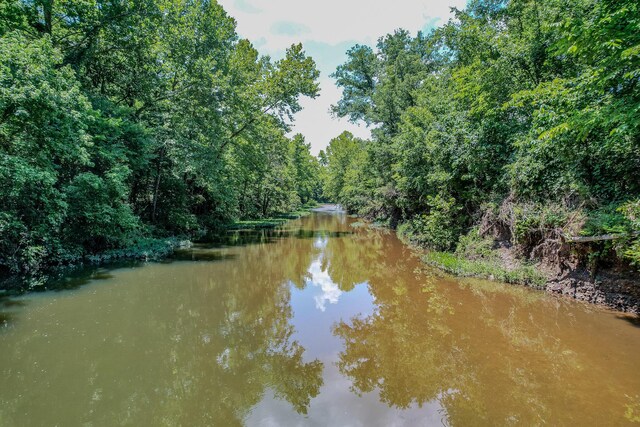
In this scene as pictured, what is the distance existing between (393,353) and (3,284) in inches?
441

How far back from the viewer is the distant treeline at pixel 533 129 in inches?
279

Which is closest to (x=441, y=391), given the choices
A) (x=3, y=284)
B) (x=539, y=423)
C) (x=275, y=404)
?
(x=539, y=423)

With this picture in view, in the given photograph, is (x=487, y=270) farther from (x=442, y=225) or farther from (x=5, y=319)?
(x=5, y=319)

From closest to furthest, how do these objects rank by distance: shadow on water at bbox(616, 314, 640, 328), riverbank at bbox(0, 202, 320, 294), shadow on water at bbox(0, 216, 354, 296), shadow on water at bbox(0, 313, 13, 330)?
1. shadow on water at bbox(0, 313, 13, 330)
2. shadow on water at bbox(616, 314, 640, 328)
3. shadow on water at bbox(0, 216, 354, 296)
4. riverbank at bbox(0, 202, 320, 294)

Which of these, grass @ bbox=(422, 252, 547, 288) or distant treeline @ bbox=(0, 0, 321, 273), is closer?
distant treeline @ bbox=(0, 0, 321, 273)

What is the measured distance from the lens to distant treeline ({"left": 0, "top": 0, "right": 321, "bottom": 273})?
30.5 ft

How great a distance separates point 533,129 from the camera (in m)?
9.16

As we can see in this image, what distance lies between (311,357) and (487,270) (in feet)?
25.1

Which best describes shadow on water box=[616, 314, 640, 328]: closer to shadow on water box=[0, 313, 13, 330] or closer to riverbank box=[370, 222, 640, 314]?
riverbank box=[370, 222, 640, 314]

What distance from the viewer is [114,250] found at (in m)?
13.6

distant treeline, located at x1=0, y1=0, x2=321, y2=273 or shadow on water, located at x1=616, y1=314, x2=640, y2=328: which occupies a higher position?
distant treeline, located at x1=0, y1=0, x2=321, y2=273

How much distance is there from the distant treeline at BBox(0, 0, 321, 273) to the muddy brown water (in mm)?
3197

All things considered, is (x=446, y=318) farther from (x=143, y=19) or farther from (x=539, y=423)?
(x=143, y=19)

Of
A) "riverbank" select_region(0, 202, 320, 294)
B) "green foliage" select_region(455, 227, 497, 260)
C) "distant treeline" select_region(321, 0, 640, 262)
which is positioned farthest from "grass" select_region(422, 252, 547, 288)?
"riverbank" select_region(0, 202, 320, 294)
